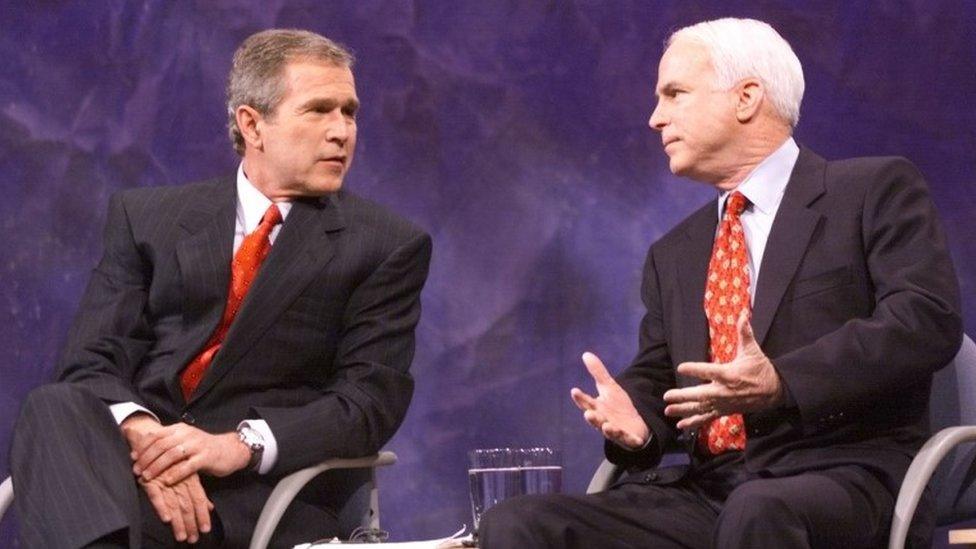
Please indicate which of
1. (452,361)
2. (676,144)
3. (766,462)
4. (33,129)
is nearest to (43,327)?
(33,129)

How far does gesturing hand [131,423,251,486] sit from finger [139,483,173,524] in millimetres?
24

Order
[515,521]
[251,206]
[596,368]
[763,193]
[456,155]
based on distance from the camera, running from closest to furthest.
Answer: [515,521]
[596,368]
[763,193]
[251,206]
[456,155]

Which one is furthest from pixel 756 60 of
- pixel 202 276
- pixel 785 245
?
pixel 202 276

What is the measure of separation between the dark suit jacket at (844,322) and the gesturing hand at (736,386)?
Result: 1.9 inches

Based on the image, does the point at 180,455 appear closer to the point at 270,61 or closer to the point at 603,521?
the point at 603,521

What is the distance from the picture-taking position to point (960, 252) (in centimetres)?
421

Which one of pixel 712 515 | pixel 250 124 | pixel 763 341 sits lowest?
pixel 712 515

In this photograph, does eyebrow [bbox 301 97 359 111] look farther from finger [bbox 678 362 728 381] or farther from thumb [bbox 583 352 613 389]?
finger [bbox 678 362 728 381]

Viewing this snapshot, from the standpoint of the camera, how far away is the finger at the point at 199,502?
3.16 m

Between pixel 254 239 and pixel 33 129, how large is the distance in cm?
146

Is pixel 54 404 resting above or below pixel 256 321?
below

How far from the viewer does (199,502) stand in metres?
3.17

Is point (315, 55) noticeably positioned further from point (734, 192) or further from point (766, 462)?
point (766, 462)

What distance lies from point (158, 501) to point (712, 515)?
1.09 metres
